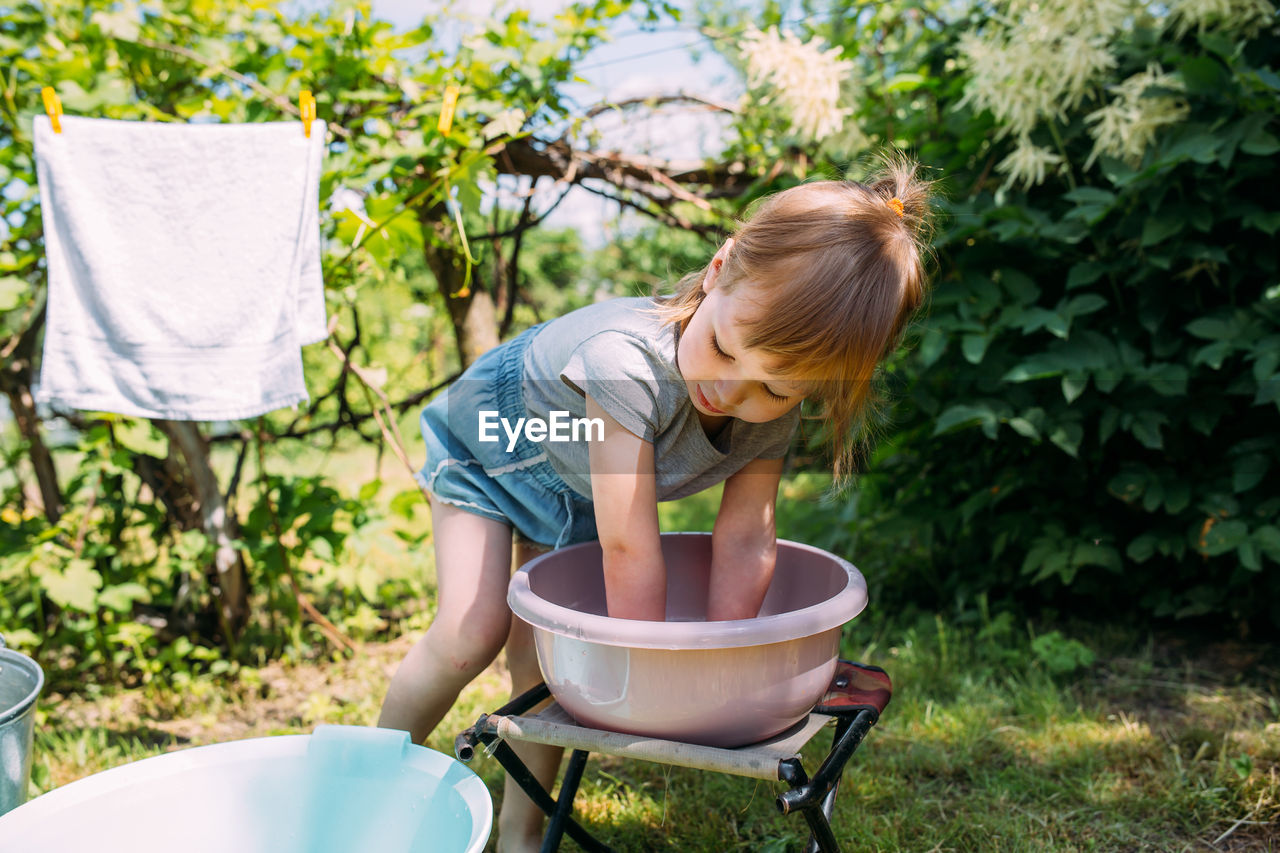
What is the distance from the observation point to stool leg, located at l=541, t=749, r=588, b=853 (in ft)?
4.10

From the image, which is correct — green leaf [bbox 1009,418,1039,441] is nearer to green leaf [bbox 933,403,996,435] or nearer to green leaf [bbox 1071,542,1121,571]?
green leaf [bbox 933,403,996,435]

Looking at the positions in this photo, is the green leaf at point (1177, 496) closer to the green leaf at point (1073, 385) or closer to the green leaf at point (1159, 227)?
the green leaf at point (1073, 385)

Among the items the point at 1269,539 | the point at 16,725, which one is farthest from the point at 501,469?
the point at 1269,539

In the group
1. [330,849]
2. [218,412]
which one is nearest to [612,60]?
[218,412]

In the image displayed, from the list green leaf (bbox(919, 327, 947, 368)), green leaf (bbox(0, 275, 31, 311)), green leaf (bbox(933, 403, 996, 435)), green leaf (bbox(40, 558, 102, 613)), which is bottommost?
green leaf (bbox(40, 558, 102, 613))

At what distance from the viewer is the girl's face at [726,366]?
1.09m

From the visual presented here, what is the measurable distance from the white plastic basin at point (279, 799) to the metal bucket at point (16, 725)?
20cm

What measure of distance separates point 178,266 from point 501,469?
89 centimetres

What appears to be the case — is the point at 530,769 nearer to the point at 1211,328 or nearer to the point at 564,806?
the point at 564,806

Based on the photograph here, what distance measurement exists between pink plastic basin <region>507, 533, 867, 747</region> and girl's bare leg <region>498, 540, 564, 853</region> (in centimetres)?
39

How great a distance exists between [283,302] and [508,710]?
1.06m

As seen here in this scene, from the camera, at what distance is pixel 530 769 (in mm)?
1483

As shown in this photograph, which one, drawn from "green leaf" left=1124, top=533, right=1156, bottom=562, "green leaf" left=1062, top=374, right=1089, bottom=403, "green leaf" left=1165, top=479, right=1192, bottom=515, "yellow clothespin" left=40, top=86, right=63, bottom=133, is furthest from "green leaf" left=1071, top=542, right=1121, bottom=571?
"yellow clothespin" left=40, top=86, right=63, bottom=133

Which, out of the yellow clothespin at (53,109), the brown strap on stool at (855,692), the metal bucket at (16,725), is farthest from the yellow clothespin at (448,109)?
the brown strap on stool at (855,692)
